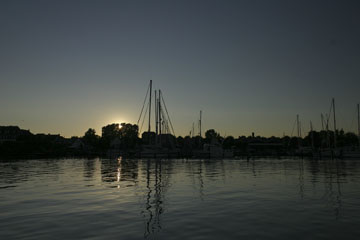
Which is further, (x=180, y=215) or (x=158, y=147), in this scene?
(x=158, y=147)

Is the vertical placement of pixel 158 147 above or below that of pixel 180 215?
above

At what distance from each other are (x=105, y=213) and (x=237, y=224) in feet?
21.7

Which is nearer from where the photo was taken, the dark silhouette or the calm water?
the calm water

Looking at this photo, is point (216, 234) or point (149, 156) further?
point (149, 156)

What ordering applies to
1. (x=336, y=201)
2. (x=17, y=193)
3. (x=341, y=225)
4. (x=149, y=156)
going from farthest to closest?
1. (x=149, y=156)
2. (x=17, y=193)
3. (x=336, y=201)
4. (x=341, y=225)

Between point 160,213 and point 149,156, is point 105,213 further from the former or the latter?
point 149,156

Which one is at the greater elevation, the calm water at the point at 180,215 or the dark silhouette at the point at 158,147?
the dark silhouette at the point at 158,147

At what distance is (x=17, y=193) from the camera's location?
73.3ft

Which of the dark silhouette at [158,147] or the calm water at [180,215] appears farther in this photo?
the dark silhouette at [158,147]

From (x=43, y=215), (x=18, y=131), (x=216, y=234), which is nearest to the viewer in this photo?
(x=216, y=234)

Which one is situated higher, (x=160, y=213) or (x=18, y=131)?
(x=18, y=131)

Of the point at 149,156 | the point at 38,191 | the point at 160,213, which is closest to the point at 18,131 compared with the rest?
the point at 149,156

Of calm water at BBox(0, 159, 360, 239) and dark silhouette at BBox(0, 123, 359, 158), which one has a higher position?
dark silhouette at BBox(0, 123, 359, 158)

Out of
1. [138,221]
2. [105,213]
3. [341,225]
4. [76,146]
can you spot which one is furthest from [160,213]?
[76,146]
